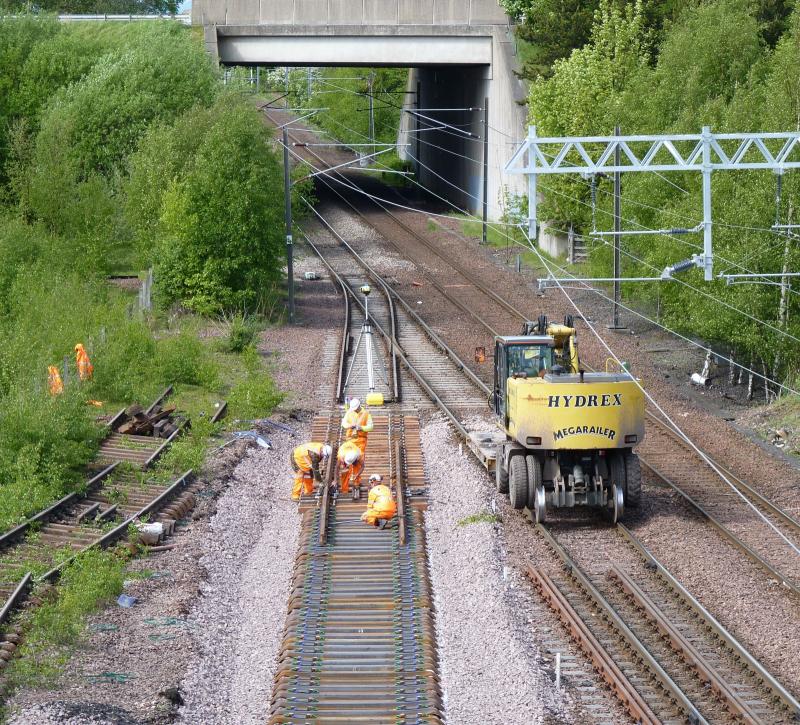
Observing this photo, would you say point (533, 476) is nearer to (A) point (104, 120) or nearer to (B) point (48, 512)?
(B) point (48, 512)

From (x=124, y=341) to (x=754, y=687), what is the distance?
1957 centimetres

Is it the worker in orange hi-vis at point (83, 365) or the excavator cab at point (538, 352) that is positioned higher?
the excavator cab at point (538, 352)

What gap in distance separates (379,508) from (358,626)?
399 centimetres

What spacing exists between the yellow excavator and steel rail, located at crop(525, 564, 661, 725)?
2227mm

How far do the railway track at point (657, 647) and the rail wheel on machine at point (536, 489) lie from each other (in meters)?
0.65

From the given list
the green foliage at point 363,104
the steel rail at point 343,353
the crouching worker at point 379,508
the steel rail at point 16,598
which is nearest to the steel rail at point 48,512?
the steel rail at point 16,598

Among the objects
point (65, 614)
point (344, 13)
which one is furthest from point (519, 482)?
point (344, 13)

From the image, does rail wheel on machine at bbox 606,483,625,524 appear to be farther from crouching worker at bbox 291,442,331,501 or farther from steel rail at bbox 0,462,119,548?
steel rail at bbox 0,462,119,548

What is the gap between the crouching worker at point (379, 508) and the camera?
1833cm

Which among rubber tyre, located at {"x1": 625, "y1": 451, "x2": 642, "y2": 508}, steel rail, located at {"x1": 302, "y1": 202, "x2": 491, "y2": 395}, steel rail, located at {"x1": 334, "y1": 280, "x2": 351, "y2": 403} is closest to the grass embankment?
steel rail, located at {"x1": 334, "y1": 280, "x2": 351, "y2": 403}

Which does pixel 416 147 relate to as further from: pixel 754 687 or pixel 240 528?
pixel 754 687

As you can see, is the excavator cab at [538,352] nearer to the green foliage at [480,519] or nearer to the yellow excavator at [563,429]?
the yellow excavator at [563,429]

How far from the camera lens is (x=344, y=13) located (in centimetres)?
5222

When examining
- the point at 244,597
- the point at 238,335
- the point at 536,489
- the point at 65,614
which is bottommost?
the point at 244,597
